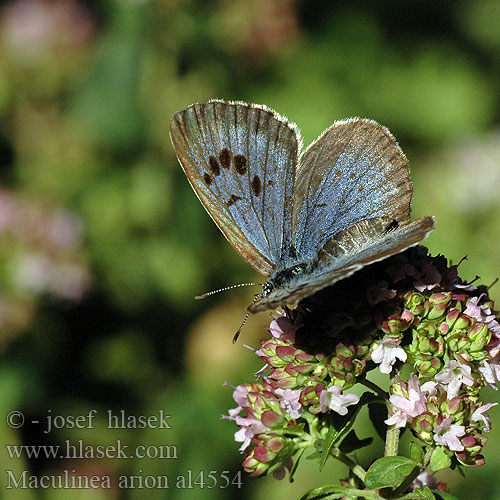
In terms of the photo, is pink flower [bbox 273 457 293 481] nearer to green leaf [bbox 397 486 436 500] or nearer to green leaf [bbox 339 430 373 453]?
green leaf [bbox 339 430 373 453]

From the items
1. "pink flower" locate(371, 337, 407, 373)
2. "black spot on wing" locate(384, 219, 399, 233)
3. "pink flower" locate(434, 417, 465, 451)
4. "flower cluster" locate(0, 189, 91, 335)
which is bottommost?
"pink flower" locate(434, 417, 465, 451)

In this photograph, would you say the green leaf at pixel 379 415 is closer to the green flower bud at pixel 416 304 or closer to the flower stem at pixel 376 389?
the flower stem at pixel 376 389

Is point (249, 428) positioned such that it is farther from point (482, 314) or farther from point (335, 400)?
point (482, 314)

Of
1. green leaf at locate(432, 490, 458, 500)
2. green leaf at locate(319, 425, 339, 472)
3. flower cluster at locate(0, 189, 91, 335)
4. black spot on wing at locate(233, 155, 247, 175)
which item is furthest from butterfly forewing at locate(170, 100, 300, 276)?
flower cluster at locate(0, 189, 91, 335)

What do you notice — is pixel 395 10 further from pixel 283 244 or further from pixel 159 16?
pixel 283 244

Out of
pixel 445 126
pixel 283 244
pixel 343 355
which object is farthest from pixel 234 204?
pixel 445 126

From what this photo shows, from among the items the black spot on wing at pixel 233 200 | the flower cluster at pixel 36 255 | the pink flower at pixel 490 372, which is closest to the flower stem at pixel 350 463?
the pink flower at pixel 490 372
